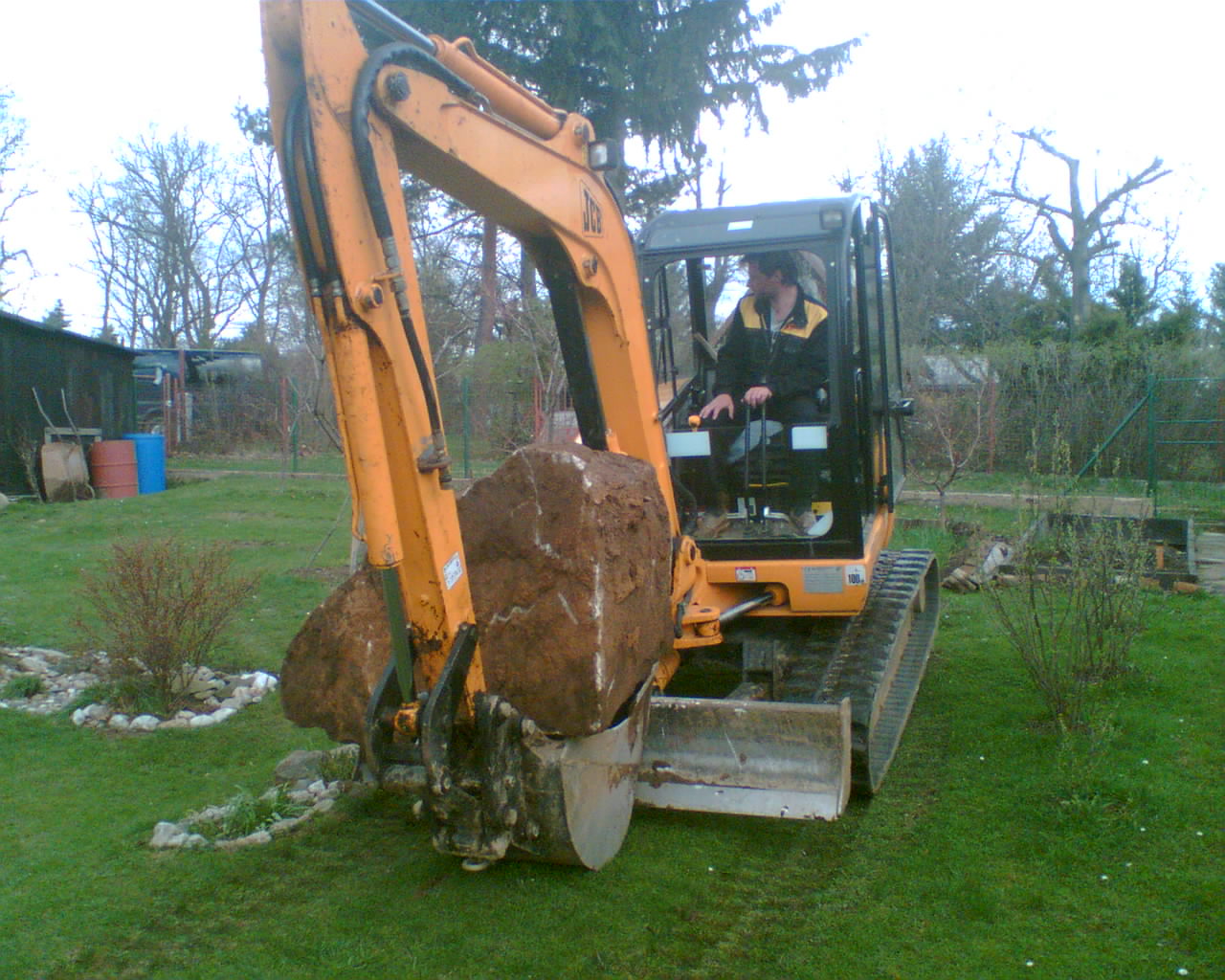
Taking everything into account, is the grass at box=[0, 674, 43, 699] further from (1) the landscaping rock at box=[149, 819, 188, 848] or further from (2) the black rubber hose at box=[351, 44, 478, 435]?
(2) the black rubber hose at box=[351, 44, 478, 435]

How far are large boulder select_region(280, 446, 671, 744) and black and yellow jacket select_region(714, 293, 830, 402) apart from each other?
136 centimetres

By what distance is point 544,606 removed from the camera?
12.3 ft

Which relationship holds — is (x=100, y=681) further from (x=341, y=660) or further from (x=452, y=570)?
(x=452, y=570)

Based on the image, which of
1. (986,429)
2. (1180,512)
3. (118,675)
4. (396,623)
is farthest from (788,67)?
(396,623)

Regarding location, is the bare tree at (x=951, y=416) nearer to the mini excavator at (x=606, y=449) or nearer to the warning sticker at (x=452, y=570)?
the mini excavator at (x=606, y=449)

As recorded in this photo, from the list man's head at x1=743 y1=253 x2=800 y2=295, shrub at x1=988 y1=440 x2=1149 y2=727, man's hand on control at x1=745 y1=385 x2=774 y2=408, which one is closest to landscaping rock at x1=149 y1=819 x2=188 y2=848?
man's hand on control at x1=745 y1=385 x2=774 y2=408

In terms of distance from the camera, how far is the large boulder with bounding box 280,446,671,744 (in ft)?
12.1

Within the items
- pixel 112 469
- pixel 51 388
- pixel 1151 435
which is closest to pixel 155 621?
pixel 1151 435

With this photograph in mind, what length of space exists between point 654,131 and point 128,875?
14056 millimetres

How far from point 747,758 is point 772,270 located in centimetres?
243

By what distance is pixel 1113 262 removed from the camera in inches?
1135

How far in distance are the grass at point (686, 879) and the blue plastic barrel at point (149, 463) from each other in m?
13.2

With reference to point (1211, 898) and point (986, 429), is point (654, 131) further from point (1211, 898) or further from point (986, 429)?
point (1211, 898)

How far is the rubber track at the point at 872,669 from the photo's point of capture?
15.3 feet
